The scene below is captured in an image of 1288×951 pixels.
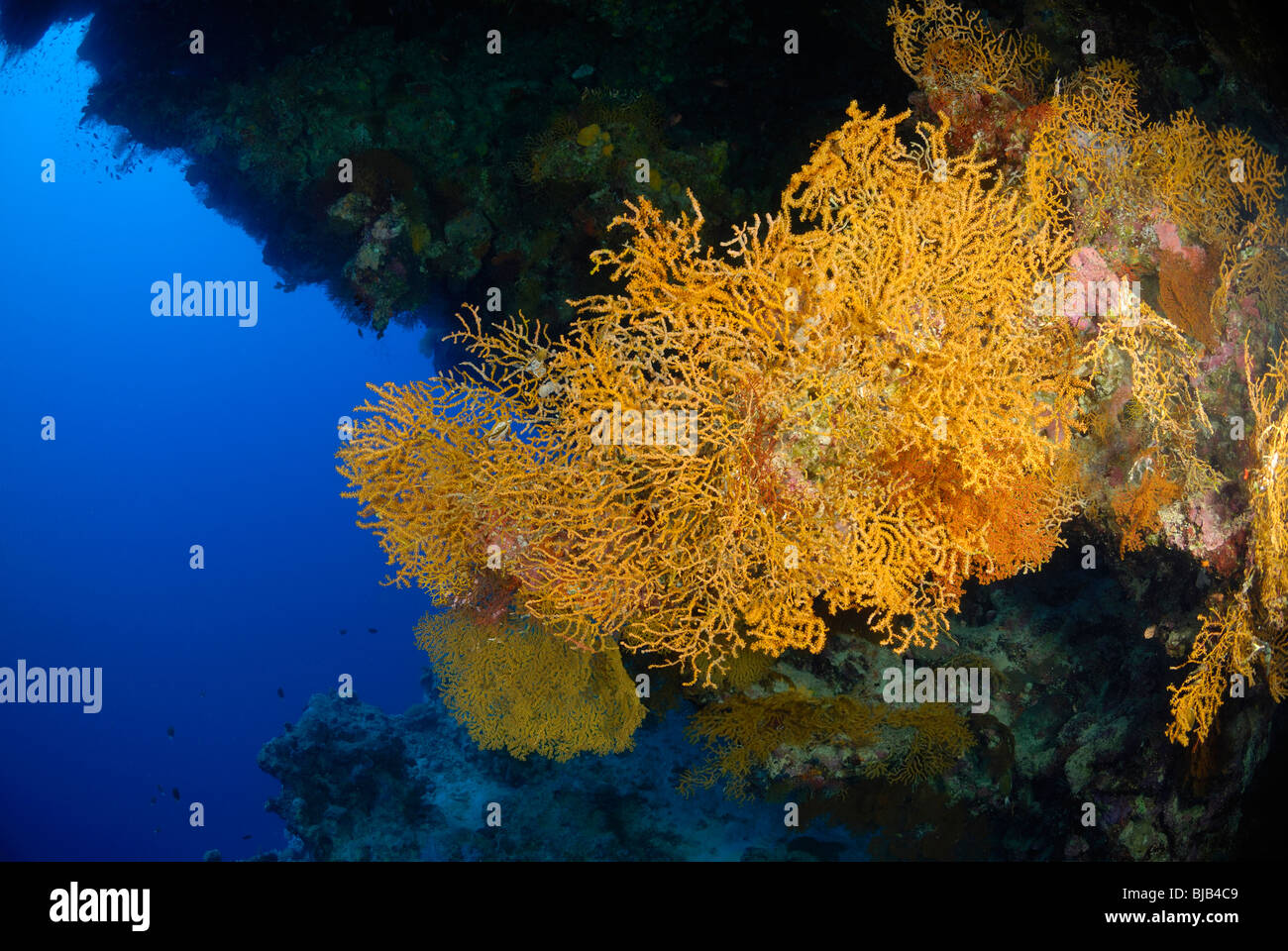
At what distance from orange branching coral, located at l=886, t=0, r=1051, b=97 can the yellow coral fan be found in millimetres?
4571

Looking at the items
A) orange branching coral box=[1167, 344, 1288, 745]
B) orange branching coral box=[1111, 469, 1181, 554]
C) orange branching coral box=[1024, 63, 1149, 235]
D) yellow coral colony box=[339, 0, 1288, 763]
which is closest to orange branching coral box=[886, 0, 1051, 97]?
yellow coral colony box=[339, 0, 1288, 763]

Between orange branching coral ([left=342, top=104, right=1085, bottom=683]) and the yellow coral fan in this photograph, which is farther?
the yellow coral fan

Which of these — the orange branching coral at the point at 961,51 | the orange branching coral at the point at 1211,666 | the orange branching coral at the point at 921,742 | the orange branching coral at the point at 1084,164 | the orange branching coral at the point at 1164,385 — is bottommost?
the orange branching coral at the point at 921,742

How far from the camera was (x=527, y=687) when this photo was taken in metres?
4.85

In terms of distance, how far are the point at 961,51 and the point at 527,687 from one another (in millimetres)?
5307

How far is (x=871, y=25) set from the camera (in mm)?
5793

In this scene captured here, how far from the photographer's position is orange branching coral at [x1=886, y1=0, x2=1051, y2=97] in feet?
14.8

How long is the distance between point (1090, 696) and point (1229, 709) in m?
0.84

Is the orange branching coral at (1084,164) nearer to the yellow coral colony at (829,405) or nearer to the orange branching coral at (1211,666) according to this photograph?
the yellow coral colony at (829,405)

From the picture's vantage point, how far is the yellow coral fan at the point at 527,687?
4.75m

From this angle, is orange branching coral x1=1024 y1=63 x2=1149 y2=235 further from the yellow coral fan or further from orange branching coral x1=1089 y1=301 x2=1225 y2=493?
the yellow coral fan

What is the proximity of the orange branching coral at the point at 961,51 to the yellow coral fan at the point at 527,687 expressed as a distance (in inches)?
180

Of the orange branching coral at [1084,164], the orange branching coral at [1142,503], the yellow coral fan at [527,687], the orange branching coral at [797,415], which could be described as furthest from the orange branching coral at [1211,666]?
the yellow coral fan at [527,687]

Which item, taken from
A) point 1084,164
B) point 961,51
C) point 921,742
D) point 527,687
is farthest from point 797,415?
point 921,742
